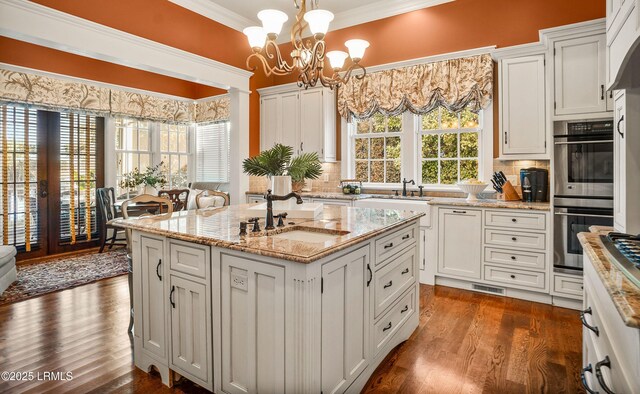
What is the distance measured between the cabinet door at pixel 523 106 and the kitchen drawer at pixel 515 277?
1.22m

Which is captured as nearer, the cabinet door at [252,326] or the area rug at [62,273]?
the cabinet door at [252,326]

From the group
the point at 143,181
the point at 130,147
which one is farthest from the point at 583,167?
the point at 130,147

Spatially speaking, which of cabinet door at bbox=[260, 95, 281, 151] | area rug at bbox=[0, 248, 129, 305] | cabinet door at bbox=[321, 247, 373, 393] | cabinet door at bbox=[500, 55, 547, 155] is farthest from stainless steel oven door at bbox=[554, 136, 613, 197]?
area rug at bbox=[0, 248, 129, 305]

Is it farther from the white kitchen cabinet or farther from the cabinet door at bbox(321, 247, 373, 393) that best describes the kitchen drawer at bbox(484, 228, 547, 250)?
the cabinet door at bbox(321, 247, 373, 393)

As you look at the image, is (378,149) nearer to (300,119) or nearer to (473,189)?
(300,119)

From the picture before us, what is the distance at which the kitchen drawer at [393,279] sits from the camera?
88.1 inches

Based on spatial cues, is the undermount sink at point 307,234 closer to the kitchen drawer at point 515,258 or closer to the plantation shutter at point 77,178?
the kitchen drawer at point 515,258

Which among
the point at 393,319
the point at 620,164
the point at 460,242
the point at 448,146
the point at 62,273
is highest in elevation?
the point at 448,146

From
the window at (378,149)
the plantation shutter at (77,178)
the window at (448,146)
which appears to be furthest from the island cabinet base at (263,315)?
the plantation shutter at (77,178)

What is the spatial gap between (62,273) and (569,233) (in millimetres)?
5620

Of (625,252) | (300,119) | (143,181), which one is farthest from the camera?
(143,181)

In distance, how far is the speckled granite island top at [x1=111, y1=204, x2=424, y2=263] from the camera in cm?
167

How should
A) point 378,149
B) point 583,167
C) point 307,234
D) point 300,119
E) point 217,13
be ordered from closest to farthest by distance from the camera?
point 307,234 → point 583,167 → point 217,13 → point 378,149 → point 300,119

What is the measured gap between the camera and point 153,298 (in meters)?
2.21
